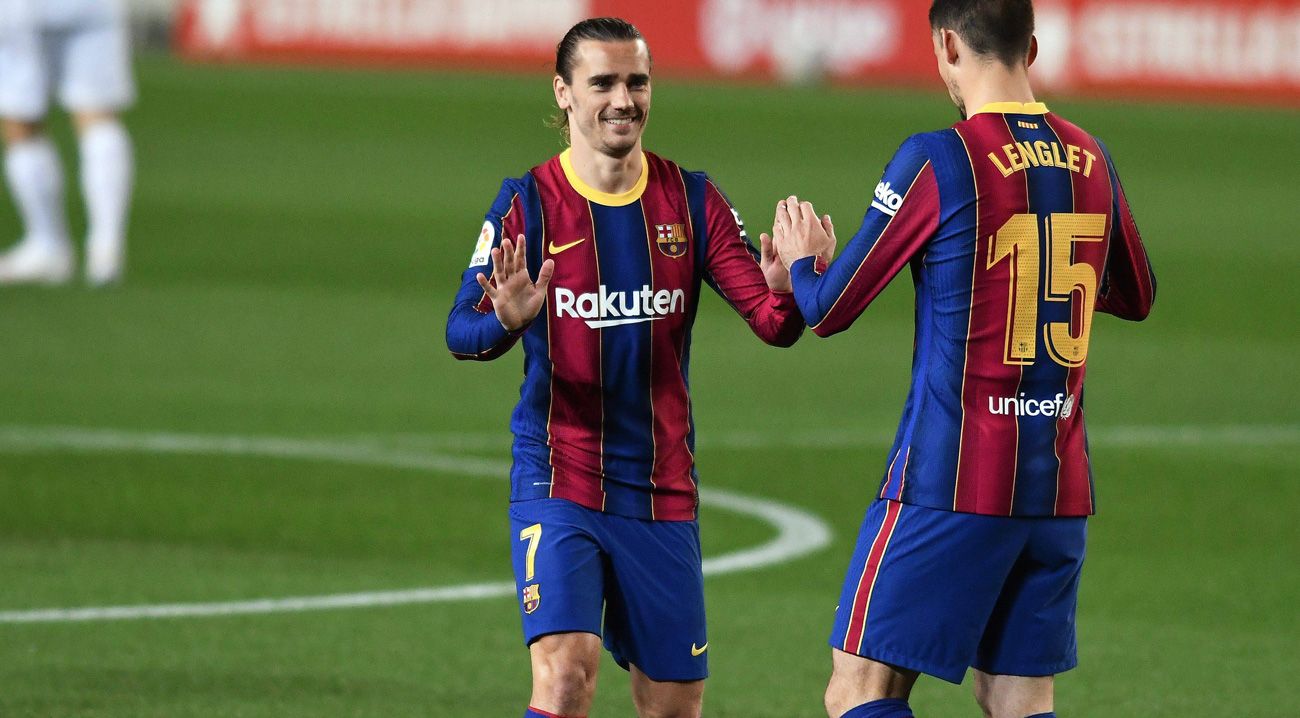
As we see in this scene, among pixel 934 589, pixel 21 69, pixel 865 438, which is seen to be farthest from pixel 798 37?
pixel 934 589

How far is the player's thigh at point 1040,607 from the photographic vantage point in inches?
179

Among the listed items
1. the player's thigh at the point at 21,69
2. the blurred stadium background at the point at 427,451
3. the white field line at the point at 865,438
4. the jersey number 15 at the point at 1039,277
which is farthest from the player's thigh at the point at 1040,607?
the player's thigh at the point at 21,69

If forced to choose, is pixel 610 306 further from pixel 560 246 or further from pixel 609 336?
pixel 560 246

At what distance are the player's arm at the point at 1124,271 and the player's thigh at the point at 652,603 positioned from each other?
1.08m

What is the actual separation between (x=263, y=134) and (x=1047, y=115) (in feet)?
77.0

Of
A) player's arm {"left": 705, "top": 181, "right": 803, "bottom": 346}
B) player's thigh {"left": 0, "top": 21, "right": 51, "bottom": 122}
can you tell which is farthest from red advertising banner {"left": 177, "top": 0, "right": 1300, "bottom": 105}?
player's arm {"left": 705, "top": 181, "right": 803, "bottom": 346}

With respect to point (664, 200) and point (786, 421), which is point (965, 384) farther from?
point (786, 421)

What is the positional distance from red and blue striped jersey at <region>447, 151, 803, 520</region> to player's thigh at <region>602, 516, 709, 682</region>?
60 millimetres

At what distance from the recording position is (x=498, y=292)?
15.6ft

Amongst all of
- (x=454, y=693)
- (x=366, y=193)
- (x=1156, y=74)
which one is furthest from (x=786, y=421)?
(x=1156, y=74)

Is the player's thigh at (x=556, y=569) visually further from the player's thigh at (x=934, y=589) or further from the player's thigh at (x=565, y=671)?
the player's thigh at (x=934, y=589)

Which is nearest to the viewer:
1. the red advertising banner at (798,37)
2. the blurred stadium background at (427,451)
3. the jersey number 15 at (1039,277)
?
the jersey number 15 at (1039,277)

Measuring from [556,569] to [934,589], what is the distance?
882mm

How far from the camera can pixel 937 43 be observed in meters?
4.61
